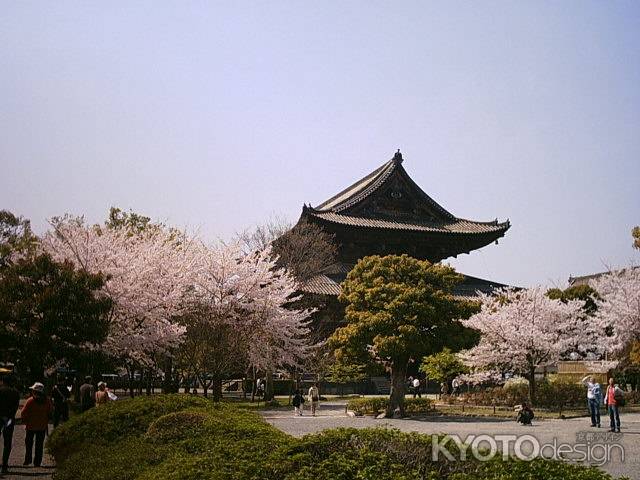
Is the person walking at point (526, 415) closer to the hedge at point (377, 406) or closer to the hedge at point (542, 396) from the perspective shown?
the hedge at point (377, 406)

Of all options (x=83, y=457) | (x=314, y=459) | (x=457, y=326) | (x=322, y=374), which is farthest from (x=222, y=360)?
(x=314, y=459)

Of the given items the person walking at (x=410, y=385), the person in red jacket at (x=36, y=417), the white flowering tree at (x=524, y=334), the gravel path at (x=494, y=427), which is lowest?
the gravel path at (x=494, y=427)

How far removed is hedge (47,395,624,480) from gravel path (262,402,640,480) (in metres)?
6.50

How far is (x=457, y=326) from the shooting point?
27.9 m

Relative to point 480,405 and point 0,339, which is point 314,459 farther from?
point 480,405

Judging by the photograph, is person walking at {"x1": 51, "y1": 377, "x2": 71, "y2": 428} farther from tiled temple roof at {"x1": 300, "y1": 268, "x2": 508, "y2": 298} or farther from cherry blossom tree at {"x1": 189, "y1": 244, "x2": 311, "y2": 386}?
tiled temple roof at {"x1": 300, "y1": 268, "x2": 508, "y2": 298}

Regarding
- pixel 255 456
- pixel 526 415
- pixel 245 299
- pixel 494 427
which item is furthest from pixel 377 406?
pixel 255 456

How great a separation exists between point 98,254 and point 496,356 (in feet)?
67.0

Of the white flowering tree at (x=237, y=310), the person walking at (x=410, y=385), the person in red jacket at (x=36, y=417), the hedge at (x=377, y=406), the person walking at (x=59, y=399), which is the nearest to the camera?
the person in red jacket at (x=36, y=417)

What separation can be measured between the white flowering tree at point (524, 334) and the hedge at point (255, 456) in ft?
77.4

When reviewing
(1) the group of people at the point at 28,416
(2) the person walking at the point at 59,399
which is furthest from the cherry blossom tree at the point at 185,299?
(1) the group of people at the point at 28,416

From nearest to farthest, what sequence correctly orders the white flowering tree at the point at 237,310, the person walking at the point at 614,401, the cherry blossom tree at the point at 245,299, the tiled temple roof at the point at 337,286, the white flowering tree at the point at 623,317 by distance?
1. the person walking at the point at 614,401
2. the white flowering tree at the point at 237,310
3. the cherry blossom tree at the point at 245,299
4. the white flowering tree at the point at 623,317
5. the tiled temple roof at the point at 337,286

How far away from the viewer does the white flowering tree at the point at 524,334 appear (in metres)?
32.1

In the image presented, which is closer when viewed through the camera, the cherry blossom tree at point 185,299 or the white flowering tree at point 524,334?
the cherry blossom tree at point 185,299
